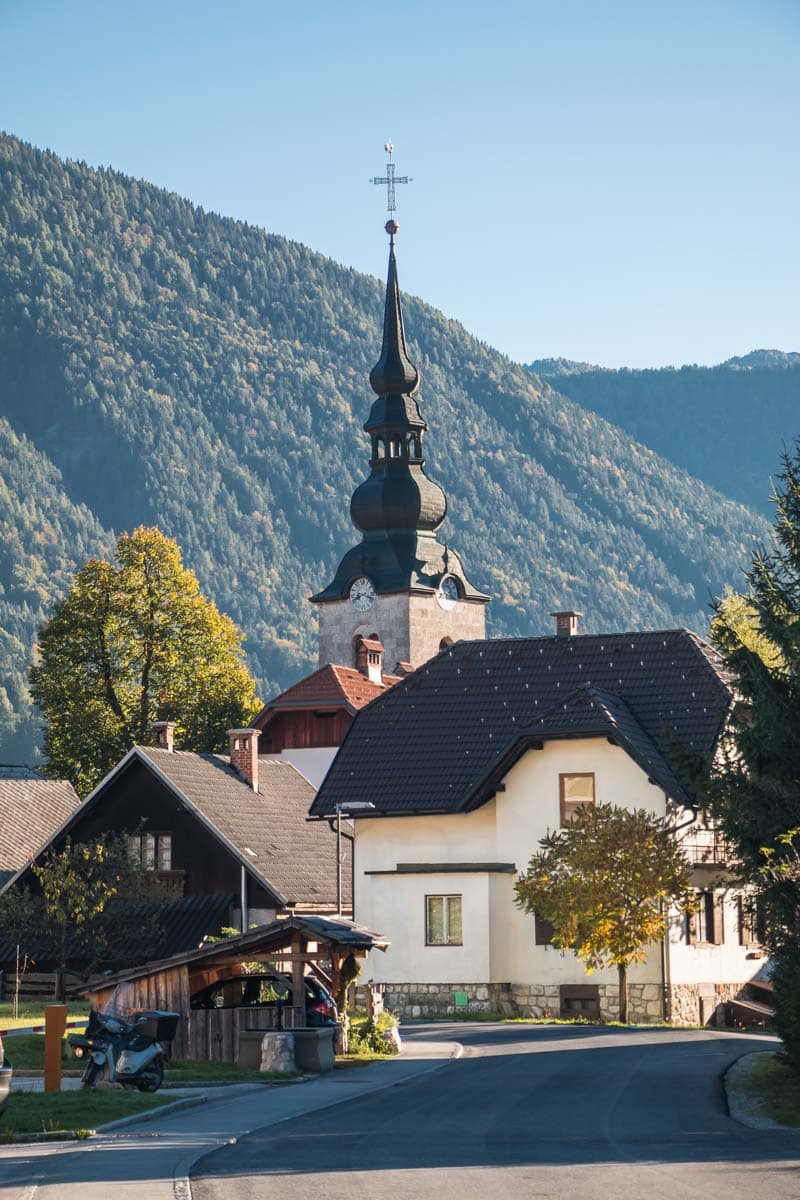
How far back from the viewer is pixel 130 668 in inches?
3258

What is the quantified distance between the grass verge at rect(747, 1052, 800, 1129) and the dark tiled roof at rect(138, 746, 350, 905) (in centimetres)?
2818

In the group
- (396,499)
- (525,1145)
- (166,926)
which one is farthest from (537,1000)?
(396,499)

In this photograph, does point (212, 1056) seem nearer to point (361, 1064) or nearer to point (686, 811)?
point (361, 1064)

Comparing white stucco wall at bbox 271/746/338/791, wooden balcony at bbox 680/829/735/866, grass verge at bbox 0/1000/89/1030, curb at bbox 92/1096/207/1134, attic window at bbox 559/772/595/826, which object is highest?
white stucco wall at bbox 271/746/338/791

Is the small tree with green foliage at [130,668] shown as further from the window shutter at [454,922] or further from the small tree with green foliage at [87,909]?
the window shutter at [454,922]

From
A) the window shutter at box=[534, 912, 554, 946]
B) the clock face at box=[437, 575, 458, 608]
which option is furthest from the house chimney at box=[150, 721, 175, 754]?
the clock face at box=[437, 575, 458, 608]

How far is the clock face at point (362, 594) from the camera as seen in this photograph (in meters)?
116

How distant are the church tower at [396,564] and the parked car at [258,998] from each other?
7194cm

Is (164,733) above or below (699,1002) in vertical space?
above

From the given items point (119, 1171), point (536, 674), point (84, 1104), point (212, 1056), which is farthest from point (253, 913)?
point (119, 1171)

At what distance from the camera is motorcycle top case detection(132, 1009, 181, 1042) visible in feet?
107

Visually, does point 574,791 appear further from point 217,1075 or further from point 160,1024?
point 217,1075

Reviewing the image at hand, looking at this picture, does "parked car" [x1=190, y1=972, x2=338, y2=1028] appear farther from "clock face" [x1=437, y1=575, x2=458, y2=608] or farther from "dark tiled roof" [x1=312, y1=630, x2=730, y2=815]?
"clock face" [x1=437, y1=575, x2=458, y2=608]

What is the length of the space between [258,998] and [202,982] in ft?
5.82
